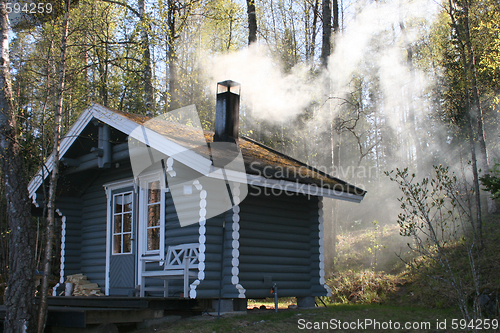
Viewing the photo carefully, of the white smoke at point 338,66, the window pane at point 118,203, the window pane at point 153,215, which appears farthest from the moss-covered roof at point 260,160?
the white smoke at point 338,66

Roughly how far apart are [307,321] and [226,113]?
435 cm

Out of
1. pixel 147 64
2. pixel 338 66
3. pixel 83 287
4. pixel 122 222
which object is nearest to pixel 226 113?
pixel 122 222

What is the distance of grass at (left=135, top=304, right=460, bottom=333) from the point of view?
6.55 meters

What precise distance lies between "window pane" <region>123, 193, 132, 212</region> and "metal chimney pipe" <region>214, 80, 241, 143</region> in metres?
2.17

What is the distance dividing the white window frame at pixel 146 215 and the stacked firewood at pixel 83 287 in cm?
186

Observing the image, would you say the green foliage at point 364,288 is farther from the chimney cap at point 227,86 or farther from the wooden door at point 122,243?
the chimney cap at point 227,86

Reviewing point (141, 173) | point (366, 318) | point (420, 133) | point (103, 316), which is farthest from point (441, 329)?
point (420, 133)

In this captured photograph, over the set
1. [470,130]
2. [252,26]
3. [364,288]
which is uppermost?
[252,26]

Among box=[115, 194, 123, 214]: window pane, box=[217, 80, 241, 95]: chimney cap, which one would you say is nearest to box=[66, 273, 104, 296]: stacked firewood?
box=[115, 194, 123, 214]: window pane

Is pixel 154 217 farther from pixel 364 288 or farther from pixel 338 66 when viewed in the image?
pixel 338 66

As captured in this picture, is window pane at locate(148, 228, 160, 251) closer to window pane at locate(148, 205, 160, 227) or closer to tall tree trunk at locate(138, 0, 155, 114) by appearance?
window pane at locate(148, 205, 160, 227)

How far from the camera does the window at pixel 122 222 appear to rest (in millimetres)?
9234

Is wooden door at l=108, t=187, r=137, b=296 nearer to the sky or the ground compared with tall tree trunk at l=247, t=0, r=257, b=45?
nearer to the ground

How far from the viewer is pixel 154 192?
346 inches
